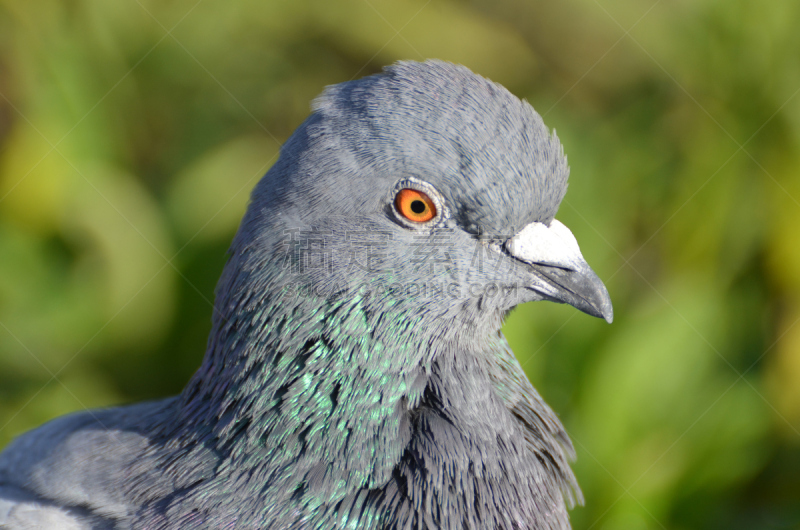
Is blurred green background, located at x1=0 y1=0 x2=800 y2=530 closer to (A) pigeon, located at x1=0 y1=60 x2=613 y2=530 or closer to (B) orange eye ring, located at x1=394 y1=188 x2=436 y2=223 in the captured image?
(A) pigeon, located at x1=0 y1=60 x2=613 y2=530

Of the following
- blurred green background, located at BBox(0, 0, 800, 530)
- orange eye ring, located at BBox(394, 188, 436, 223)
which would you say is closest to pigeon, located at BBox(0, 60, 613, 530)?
orange eye ring, located at BBox(394, 188, 436, 223)

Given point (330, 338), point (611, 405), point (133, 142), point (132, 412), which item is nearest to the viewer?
point (330, 338)

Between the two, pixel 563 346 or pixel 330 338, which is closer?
pixel 330 338

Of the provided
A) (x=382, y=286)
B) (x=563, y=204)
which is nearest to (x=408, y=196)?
(x=382, y=286)

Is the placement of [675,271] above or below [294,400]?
above

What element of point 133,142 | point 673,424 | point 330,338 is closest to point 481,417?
point 330,338

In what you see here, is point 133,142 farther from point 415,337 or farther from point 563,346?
point 415,337

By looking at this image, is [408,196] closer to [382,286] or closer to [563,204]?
[382,286]
